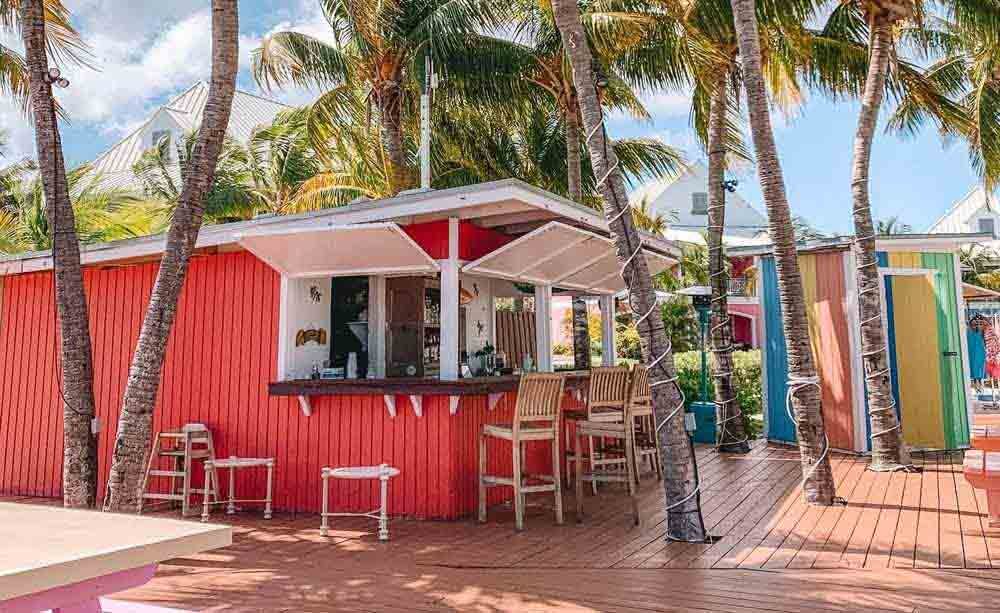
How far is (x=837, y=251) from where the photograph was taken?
884 centimetres

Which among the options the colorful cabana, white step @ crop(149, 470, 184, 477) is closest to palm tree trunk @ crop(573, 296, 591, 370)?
the colorful cabana

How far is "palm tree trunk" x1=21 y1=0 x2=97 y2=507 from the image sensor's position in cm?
509

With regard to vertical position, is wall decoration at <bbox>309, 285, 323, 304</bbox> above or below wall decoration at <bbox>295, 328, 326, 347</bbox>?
above

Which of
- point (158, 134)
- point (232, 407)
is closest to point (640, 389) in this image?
point (232, 407)

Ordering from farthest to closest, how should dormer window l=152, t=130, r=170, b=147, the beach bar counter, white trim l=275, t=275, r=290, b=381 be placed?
dormer window l=152, t=130, r=170, b=147 → white trim l=275, t=275, r=290, b=381 → the beach bar counter

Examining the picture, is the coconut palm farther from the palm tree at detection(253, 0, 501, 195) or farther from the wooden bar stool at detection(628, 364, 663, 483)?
the palm tree at detection(253, 0, 501, 195)

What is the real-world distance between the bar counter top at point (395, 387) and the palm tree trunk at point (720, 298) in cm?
395

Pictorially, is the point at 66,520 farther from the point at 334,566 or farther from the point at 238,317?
the point at 238,317

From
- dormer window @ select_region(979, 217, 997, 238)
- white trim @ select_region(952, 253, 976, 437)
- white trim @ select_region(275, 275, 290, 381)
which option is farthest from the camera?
dormer window @ select_region(979, 217, 997, 238)

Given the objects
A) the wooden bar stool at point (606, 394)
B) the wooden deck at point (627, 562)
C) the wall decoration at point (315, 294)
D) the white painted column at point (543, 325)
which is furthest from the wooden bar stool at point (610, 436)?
the wall decoration at point (315, 294)

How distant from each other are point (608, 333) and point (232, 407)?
15.7 ft

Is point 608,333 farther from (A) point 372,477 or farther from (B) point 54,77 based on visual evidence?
(B) point 54,77

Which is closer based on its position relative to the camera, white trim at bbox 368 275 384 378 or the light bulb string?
the light bulb string

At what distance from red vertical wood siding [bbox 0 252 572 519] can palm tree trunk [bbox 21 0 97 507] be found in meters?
1.57
